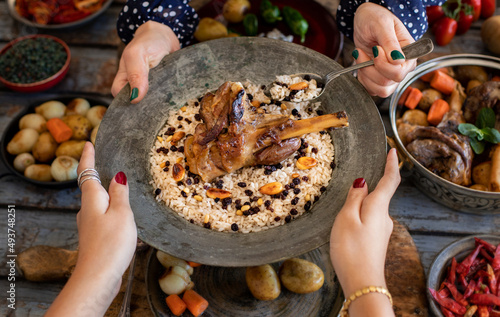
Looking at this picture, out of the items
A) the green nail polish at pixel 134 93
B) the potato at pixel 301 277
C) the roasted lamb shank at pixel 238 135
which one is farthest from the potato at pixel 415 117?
the green nail polish at pixel 134 93

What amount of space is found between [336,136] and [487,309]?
1.20 metres

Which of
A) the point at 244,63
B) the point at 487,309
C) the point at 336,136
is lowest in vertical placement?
the point at 487,309

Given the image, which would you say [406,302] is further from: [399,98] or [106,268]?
[106,268]

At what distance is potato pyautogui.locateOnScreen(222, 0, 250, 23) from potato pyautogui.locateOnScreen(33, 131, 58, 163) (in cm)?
167

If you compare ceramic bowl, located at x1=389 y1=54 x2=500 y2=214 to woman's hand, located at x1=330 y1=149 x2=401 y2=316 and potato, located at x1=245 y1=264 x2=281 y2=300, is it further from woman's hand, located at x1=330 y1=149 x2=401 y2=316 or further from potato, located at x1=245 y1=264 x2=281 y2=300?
potato, located at x1=245 y1=264 x2=281 y2=300

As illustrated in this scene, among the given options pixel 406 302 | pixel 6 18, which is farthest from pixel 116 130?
pixel 6 18

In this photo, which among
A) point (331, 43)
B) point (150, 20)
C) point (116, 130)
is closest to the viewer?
point (116, 130)

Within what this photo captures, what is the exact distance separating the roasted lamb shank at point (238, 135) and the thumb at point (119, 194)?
0.38 meters

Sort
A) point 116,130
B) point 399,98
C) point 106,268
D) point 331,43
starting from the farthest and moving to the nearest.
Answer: point 331,43, point 399,98, point 116,130, point 106,268

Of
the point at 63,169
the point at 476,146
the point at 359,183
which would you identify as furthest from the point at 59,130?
the point at 476,146

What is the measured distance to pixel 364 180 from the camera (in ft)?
5.63

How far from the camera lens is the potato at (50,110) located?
113 inches

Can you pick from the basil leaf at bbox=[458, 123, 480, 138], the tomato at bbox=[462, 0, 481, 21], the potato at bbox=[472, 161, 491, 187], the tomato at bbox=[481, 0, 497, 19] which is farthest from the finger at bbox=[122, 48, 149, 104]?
the tomato at bbox=[481, 0, 497, 19]

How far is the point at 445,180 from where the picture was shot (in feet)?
7.43
